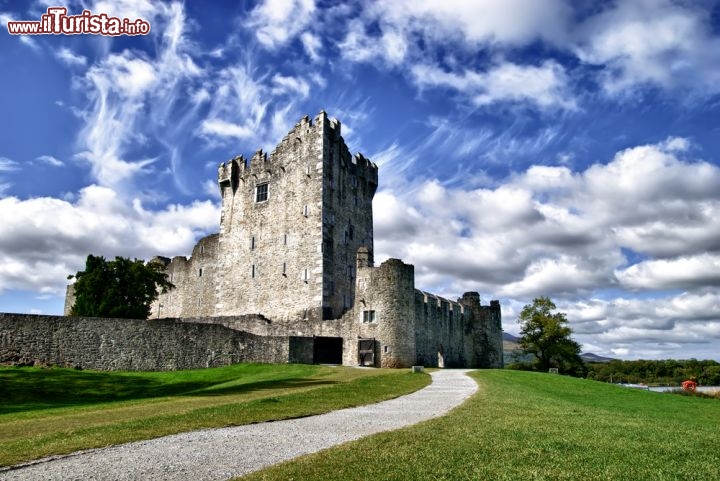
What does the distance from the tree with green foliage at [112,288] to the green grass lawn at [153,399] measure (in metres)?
12.1

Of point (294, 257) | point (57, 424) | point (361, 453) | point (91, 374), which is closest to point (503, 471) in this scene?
point (361, 453)

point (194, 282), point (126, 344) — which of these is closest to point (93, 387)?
point (126, 344)

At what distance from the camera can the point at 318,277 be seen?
4191 cm

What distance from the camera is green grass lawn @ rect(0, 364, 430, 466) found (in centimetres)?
1216

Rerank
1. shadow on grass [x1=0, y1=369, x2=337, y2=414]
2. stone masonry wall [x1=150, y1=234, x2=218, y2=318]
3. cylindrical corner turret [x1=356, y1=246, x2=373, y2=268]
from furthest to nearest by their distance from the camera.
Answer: stone masonry wall [x1=150, y1=234, x2=218, y2=318] → cylindrical corner turret [x1=356, y1=246, x2=373, y2=268] → shadow on grass [x1=0, y1=369, x2=337, y2=414]

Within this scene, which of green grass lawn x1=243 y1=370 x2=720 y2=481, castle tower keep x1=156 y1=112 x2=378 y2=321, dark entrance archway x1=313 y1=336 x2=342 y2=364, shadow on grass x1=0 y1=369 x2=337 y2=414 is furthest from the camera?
castle tower keep x1=156 y1=112 x2=378 y2=321

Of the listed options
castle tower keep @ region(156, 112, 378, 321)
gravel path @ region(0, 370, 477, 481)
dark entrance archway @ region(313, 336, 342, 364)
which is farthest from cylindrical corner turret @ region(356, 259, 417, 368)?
gravel path @ region(0, 370, 477, 481)

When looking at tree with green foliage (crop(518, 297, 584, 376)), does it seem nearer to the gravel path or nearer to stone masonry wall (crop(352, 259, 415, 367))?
stone masonry wall (crop(352, 259, 415, 367))

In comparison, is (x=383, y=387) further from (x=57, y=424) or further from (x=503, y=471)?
(x=503, y=471)

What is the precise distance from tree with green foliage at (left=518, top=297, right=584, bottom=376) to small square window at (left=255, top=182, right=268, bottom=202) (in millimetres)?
26331

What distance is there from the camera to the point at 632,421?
47.0 feet

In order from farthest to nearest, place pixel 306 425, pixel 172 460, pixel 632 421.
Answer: pixel 632 421
pixel 306 425
pixel 172 460

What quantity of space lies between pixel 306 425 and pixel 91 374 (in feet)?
68.6

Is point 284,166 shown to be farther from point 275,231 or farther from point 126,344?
point 126,344
